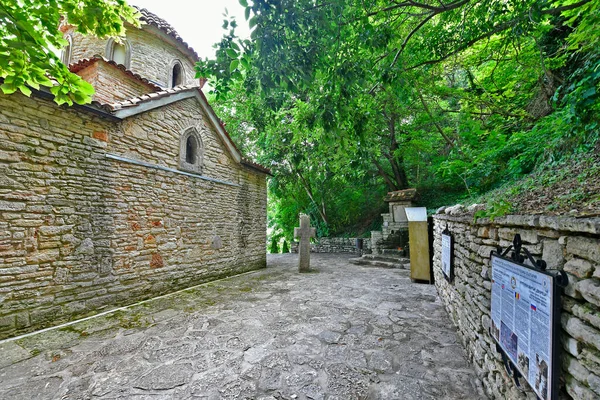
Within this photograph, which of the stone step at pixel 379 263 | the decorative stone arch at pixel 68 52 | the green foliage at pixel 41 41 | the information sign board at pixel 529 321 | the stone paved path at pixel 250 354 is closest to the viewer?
the information sign board at pixel 529 321

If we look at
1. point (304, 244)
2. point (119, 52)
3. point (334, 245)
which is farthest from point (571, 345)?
point (334, 245)

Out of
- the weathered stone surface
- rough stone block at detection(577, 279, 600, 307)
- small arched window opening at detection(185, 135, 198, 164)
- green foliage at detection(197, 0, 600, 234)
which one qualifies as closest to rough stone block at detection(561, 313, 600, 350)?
rough stone block at detection(577, 279, 600, 307)

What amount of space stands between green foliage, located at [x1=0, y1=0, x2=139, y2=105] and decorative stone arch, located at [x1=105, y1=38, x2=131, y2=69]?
17.4 ft

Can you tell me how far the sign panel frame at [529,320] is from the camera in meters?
1.25

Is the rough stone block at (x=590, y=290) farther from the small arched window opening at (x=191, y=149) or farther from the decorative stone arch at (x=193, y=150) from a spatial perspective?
the small arched window opening at (x=191, y=149)

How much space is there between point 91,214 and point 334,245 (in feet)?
36.5

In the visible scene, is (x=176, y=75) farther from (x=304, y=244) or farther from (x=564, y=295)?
(x=564, y=295)

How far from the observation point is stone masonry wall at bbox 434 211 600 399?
1.07 m

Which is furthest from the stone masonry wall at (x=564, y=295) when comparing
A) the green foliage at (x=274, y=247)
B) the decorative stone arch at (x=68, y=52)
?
the green foliage at (x=274, y=247)

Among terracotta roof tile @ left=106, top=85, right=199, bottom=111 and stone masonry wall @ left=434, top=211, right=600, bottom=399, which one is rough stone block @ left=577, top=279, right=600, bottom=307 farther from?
terracotta roof tile @ left=106, top=85, right=199, bottom=111

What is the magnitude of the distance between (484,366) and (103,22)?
5984mm

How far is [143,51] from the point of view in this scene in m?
7.71

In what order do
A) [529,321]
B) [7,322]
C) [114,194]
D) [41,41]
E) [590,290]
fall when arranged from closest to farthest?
[590,290] → [529,321] → [41,41] → [7,322] → [114,194]

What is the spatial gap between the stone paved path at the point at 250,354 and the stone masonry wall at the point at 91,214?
20.6 inches
